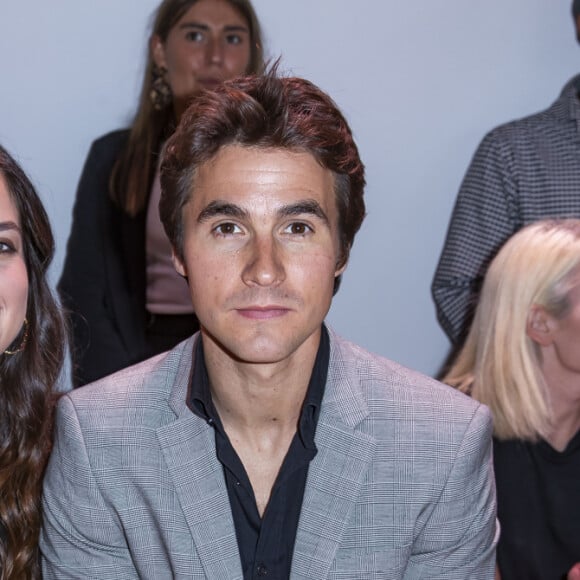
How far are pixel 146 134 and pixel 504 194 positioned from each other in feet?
3.31

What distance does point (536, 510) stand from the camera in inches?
98.7

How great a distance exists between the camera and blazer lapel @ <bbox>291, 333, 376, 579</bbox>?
187 centimetres

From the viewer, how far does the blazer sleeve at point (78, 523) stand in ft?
6.32

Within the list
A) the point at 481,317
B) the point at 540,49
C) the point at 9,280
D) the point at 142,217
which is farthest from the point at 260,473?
the point at 540,49

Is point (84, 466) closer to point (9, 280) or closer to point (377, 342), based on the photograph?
point (9, 280)

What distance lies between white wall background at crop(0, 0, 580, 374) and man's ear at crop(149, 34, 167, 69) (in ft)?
0.19

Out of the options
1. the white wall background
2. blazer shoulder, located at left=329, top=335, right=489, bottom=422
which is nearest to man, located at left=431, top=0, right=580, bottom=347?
the white wall background

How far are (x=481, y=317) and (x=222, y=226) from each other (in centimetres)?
99

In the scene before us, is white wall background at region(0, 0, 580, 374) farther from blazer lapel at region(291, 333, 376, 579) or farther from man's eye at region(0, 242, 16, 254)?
blazer lapel at region(291, 333, 376, 579)

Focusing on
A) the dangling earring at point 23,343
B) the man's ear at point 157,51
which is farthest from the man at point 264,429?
the man's ear at point 157,51

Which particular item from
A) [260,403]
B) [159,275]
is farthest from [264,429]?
[159,275]

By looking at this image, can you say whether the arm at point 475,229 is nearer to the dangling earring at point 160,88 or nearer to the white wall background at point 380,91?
the white wall background at point 380,91

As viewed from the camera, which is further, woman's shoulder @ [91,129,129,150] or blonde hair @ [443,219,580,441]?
woman's shoulder @ [91,129,129,150]

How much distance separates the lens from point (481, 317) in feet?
8.84
